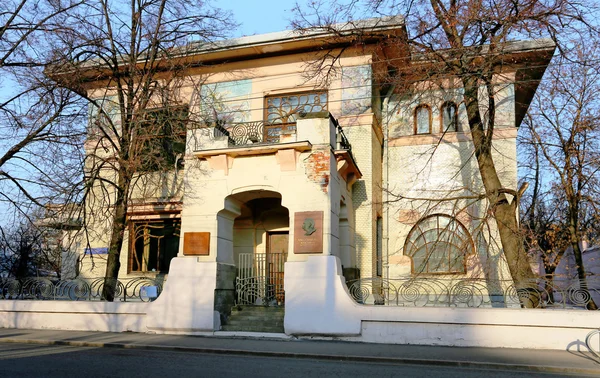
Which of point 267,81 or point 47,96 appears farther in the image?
point 267,81

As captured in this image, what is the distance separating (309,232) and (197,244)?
3250 mm

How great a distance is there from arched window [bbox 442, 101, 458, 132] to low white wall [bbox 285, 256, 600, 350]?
827 cm

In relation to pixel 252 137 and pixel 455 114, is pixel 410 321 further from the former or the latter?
pixel 455 114

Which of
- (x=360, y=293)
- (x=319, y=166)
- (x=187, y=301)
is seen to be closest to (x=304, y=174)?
(x=319, y=166)

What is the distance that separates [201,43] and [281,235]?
7.21 m

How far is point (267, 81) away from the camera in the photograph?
1964 centimetres

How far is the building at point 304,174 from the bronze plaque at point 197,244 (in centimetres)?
3

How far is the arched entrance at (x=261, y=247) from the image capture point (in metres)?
15.9

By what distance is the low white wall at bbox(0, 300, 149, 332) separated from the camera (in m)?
14.8

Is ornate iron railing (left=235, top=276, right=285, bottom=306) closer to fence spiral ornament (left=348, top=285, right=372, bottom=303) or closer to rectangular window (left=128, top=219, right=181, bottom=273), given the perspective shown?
fence spiral ornament (left=348, top=285, right=372, bottom=303)

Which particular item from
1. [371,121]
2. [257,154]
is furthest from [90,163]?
[371,121]

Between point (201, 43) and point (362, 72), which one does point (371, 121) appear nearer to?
point (362, 72)

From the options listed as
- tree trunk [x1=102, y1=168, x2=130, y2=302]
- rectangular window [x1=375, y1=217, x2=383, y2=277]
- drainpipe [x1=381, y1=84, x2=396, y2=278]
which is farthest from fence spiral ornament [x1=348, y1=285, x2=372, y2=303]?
tree trunk [x1=102, y1=168, x2=130, y2=302]

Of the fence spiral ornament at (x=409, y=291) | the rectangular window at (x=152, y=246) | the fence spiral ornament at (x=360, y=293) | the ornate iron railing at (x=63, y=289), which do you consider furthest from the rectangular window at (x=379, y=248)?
the ornate iron railing at (x=63, y=289)
